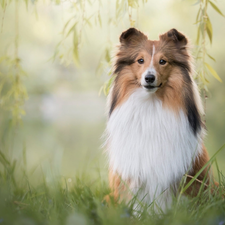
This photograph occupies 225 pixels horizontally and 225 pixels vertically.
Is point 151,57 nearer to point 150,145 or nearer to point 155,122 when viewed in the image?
point 155,122

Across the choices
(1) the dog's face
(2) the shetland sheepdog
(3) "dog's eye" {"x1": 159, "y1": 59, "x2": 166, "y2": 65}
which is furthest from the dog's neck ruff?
(3) "dog's eye" {"x1": 159, "y1": 59, "x2": 166, "y2": 65}

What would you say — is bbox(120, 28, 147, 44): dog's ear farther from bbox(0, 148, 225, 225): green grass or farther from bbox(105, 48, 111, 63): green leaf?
bbox(0, 148, 225, 225): green grass

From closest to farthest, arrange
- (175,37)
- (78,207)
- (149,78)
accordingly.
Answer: (78,207), (149,78), (175,37)

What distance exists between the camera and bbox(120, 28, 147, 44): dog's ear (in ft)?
8.91

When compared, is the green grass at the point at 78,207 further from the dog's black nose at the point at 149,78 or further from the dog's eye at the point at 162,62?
the dog's eye at the point at 162,62

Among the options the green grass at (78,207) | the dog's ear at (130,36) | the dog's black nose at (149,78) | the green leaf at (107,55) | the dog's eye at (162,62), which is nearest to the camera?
the green grass at (78,207)

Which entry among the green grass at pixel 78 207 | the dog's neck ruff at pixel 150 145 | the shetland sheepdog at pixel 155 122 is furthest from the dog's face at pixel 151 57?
the green grass at pixel 78 207

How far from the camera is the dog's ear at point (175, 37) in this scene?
2670 mm

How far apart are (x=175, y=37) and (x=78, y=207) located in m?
1.57

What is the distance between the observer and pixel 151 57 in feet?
8.55

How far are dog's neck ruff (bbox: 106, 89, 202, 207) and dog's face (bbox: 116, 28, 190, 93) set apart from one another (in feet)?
0.52

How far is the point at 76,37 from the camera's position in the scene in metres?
2.96

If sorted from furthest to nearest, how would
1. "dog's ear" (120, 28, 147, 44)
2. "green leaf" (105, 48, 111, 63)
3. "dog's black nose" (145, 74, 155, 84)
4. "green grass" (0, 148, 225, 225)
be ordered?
"green leaf" (105, 48, 111, 63) → "dog's ear" (120, 28, 147, 44) → "dog's black nose" (145, 74, 155, 84) → "green grass" (0, 148, 225, 225)

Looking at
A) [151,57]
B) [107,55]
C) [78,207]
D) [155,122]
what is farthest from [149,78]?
[78,207]
